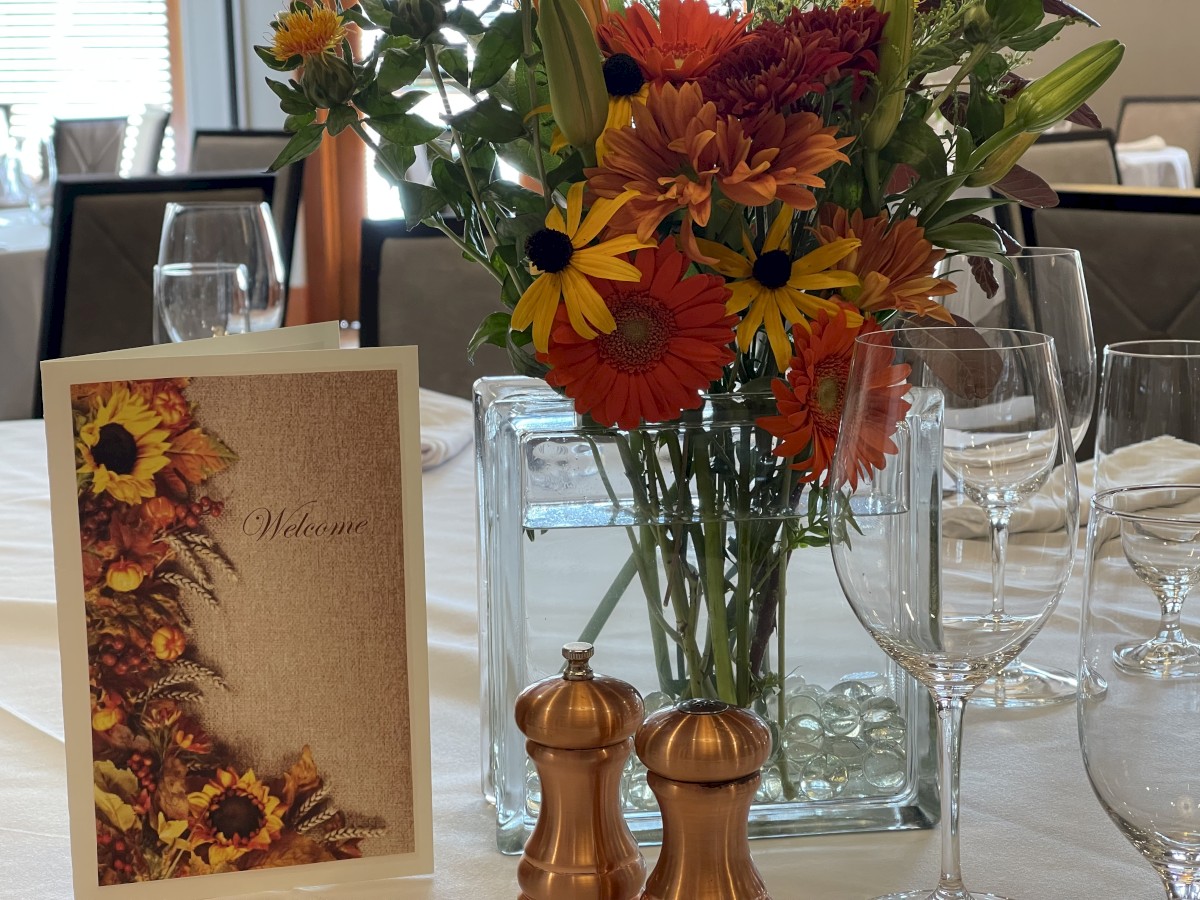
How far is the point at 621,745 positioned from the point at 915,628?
0.11 m

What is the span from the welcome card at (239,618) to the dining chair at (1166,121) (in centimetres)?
582

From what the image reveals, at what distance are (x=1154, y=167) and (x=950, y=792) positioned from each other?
4.89 m

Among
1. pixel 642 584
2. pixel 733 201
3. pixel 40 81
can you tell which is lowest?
pixel 642 584

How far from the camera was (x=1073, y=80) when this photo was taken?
53 centimetres

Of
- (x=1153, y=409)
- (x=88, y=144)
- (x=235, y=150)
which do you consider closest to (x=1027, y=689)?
(x=1153, y=409)

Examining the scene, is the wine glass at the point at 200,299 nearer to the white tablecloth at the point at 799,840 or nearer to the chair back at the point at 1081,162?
the white tablecloth at the point at 799,840

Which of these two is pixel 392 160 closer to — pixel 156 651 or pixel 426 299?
pixel 156 651

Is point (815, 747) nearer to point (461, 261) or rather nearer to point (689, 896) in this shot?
point (689, 896)

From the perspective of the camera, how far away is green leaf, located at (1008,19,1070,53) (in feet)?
1.69

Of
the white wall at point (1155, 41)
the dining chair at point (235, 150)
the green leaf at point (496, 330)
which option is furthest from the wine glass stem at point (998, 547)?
the white wall at point (1155, 41)

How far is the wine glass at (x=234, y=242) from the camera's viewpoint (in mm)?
1236

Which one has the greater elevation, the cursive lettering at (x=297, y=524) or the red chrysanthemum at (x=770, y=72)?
the red chrysanthemum at (x=770, y=72)

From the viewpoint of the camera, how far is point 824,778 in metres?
0.60

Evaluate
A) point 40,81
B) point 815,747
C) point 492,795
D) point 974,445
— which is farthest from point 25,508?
point 40,81
